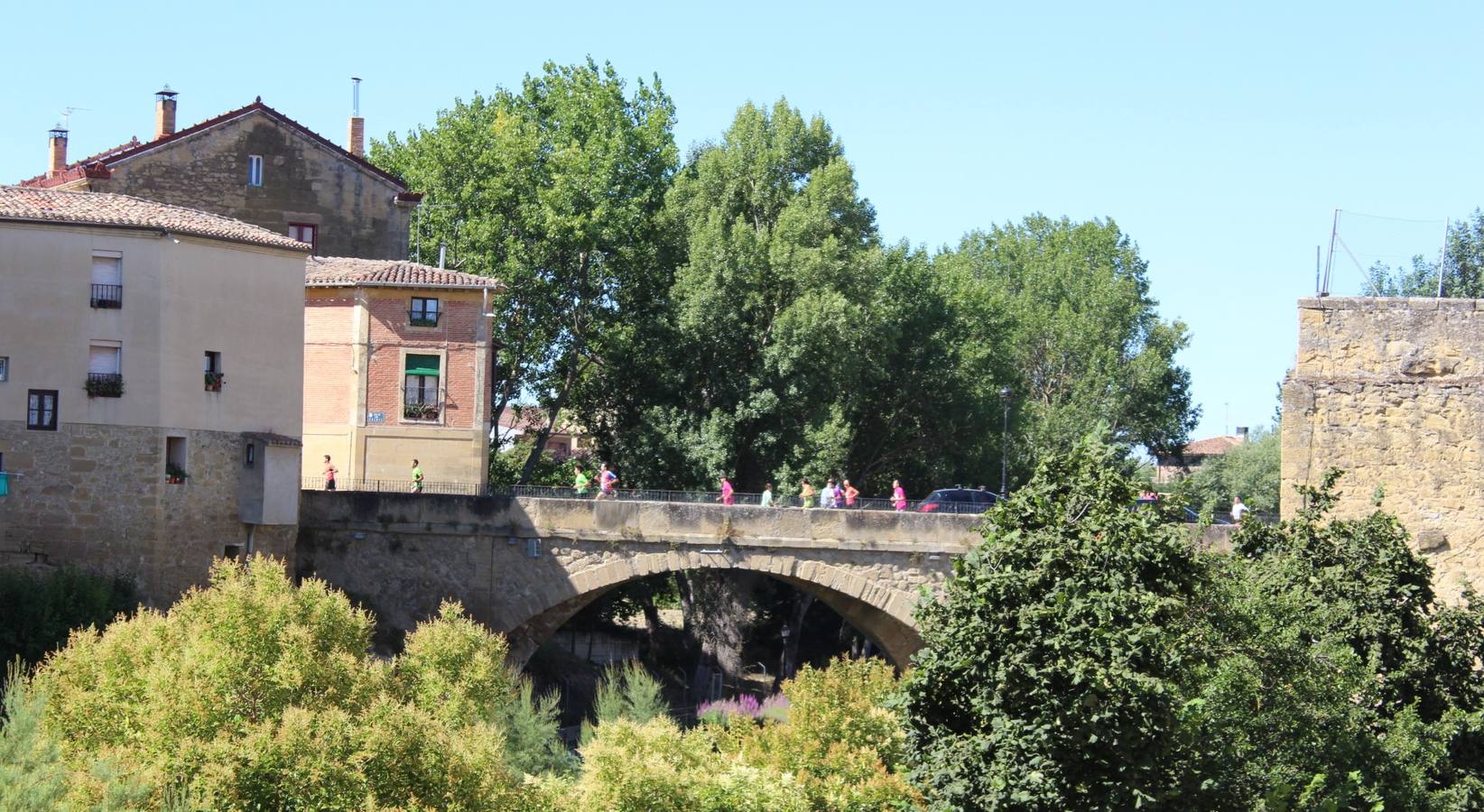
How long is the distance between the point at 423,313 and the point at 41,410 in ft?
37.6

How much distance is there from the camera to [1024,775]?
18.5 meters

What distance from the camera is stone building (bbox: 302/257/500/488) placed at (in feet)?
138

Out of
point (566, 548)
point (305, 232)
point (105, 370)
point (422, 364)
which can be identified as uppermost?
point (305, 232)

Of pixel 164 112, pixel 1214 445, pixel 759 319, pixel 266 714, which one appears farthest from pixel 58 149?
pixel 1214 445

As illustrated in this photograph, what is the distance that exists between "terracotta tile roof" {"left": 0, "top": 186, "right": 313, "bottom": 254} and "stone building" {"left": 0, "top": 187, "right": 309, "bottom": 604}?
0.05 meters

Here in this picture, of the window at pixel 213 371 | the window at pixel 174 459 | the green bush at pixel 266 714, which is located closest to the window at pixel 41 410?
the window at pixel 174 459

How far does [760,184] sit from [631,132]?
5750 millimetres

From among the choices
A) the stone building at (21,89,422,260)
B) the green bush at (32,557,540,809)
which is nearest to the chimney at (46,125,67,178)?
the stone building at (21,89,422,260)

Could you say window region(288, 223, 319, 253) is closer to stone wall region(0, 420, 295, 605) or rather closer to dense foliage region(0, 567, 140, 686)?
stone wall region(0, 420, 295, 605)

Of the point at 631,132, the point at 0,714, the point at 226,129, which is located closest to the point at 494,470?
the point at 631,132

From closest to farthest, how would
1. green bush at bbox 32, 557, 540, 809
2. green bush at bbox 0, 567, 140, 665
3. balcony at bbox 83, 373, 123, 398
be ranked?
green bush at bbox 32, 557, 540, 809, green bush at bbox 0, 567, 140, 665, balcony at bbox 83, 373, 123, 398

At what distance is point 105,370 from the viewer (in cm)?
3256

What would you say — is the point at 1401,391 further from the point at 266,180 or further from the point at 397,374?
the point at 266,180

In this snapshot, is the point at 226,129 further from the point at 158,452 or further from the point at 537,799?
the point at 537,799
